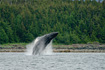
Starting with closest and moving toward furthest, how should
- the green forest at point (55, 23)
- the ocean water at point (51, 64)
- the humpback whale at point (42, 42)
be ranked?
the ocean water at point (51, 64), the humpback whale at point (42, 42), the green forest at point (55, 23)

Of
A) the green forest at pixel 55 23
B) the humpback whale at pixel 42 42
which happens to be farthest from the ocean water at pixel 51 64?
the green forest at pixel 55 23

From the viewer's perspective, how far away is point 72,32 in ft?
530

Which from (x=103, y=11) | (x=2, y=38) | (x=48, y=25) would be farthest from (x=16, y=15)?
(x=103, y=11)

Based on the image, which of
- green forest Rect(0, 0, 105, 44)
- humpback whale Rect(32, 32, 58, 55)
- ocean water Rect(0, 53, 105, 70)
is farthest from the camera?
green forest Rect(0, 0, 105, 44)

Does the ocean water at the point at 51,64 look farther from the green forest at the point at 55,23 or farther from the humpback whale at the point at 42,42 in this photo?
the green forest at the point at 55,23

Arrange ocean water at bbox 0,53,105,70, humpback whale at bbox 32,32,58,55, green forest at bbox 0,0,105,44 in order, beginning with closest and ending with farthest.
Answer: ocean water at bbox 0,53,105,70 → humpback whale at bbox 32,32,58,55 → green forest at bbox 0,0,105,44

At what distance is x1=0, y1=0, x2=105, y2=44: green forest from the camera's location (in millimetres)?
152125

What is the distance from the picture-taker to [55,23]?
168m

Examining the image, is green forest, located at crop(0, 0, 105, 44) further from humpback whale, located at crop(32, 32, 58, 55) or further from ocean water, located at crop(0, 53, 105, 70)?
ocean water, located at crop(0, 53, 105, 70)

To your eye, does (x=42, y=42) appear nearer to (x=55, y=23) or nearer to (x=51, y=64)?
(x=51, y=64)

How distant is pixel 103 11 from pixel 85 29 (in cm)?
1916

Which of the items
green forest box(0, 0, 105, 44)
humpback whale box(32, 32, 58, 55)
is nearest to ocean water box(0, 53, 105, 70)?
humpback whale box(32, 32, 58, 55)

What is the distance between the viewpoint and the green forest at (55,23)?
152125 millimetres

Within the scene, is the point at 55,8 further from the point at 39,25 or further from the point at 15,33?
the point at 15,33
